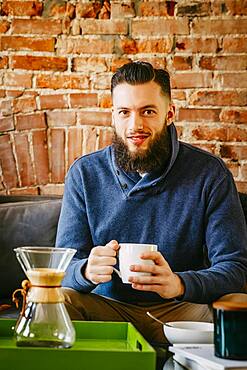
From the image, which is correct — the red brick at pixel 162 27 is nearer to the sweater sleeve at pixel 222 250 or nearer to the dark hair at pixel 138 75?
the dark hair at pixel 138 75

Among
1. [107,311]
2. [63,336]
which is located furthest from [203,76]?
[63,336]

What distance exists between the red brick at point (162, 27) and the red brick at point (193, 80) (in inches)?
6.9

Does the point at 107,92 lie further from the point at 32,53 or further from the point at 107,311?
the point at 107,311

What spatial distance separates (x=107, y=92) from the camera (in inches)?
120

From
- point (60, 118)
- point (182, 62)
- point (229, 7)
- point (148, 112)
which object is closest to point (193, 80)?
point (182, 62)

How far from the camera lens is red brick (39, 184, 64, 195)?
9.95 ft

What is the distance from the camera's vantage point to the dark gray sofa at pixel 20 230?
102 inches

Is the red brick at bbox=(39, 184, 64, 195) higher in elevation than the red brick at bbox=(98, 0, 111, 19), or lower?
lower

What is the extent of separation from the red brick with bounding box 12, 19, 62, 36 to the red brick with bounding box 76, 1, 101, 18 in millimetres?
92

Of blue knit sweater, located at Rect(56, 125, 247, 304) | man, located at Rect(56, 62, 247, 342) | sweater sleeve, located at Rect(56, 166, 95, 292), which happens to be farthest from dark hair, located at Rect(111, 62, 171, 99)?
sweater sleeve, located at Rect(56, 166, 95, 292)

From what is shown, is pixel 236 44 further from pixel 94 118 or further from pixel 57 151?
pixel 57 151

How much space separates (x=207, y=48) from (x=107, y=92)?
441mm

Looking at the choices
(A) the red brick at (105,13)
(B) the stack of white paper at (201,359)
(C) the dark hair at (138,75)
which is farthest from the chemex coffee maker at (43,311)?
(A) the red brick at (105,13)

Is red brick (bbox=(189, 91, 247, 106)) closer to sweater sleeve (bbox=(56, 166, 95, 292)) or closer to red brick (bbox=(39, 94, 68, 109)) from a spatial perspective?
red brick (bbox=(39, 94, 68, 109))
